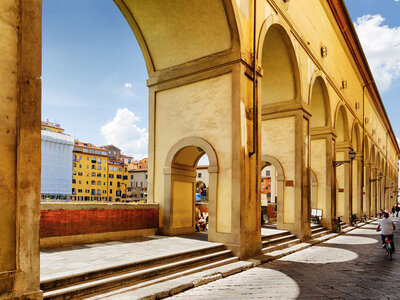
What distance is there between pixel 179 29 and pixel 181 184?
4.75 metres

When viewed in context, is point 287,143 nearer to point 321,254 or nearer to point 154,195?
point 321,254

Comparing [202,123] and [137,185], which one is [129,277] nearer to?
[202,123]

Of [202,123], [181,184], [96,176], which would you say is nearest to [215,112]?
[202,123]

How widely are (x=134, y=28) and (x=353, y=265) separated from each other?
30.9 feet

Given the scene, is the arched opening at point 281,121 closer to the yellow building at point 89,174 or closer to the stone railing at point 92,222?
the stone railing at point 92,222

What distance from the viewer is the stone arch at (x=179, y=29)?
912cm

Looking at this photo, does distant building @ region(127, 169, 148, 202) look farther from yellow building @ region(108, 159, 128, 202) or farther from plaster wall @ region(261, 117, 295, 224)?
plaster wall @ region(261, 117, 295, 224)

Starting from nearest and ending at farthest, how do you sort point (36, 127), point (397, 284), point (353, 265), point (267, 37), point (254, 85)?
point (36, 127) < point (397, 284) < point (353, 265) < point (254, 85) < point (267, 37)

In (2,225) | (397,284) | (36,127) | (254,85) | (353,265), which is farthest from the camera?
(254,85)

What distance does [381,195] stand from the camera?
125 ft

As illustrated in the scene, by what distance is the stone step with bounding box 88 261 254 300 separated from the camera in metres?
5.20

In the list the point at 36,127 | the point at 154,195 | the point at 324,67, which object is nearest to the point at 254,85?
the point at 154,195

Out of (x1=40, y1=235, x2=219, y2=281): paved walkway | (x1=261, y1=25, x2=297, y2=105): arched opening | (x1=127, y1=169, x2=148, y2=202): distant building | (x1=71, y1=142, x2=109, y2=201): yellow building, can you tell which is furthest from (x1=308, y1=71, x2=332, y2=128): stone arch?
(x1=71, y1=142, x2=109, y2=201): yellow building

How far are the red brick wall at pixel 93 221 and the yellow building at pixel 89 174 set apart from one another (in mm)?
80990
